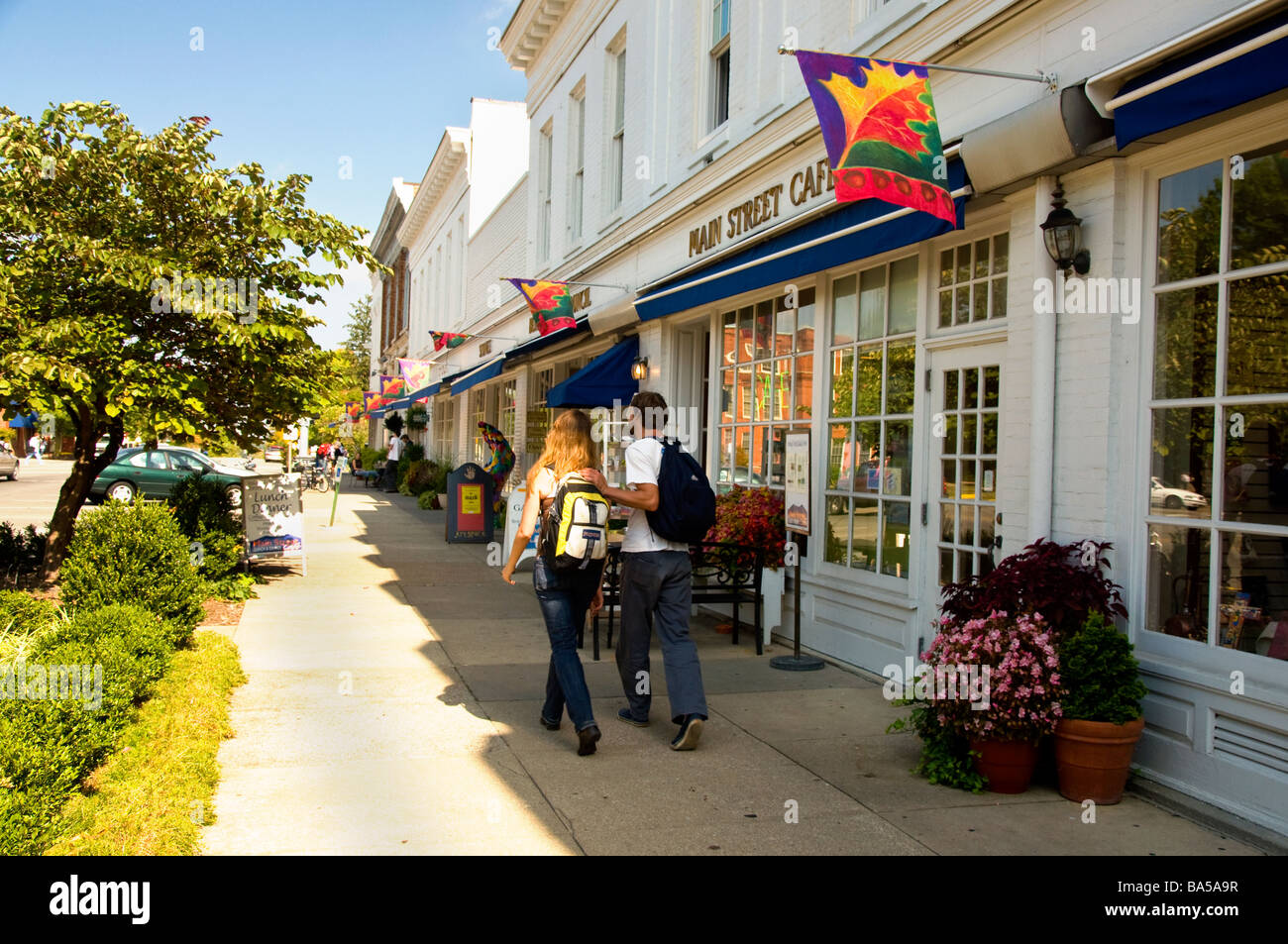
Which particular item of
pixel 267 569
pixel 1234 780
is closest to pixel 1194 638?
pixel 1234 780

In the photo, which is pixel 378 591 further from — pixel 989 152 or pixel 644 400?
pixel 989 152

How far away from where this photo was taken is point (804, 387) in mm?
8398

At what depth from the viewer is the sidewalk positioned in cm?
412

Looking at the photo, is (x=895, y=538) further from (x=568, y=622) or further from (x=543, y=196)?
(x=543, y=196)

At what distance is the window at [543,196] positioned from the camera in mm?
16781

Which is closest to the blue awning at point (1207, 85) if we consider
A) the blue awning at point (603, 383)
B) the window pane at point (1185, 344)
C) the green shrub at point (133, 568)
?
the window pane at point (1185, 344)

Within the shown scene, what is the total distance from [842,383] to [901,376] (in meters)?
0.82

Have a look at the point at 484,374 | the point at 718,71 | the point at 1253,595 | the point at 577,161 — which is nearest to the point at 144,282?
the point at 718,71

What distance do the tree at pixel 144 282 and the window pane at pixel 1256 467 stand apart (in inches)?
278

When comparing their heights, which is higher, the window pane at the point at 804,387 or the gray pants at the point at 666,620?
the window pane at the point at 804,387

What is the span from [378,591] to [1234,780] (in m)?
8.19

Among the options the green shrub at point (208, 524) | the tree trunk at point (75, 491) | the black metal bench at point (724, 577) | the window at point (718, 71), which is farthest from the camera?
the window at point (718, 71)

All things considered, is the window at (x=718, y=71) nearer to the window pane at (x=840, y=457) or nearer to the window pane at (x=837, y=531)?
the window pane at (x=840, y=457)

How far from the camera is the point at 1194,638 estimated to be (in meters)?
4.64
